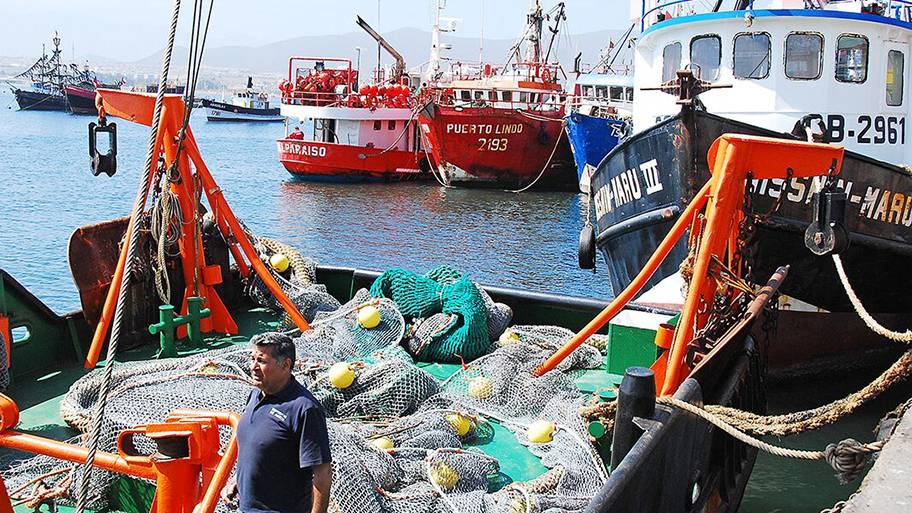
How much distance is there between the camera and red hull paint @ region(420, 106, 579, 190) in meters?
33.6

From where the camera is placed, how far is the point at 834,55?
9.67 meters

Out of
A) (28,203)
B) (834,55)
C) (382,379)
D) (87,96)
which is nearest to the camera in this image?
(382,379)

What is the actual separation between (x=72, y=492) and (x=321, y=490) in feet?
6.56

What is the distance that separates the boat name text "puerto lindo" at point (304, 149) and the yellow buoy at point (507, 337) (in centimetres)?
2941

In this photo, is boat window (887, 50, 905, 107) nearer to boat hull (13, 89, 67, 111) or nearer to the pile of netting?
the pile of netting

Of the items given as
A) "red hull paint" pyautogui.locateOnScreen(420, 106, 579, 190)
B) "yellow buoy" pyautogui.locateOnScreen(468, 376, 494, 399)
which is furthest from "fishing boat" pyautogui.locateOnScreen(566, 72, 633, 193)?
"yellow buoy" pyautogui.locateOnScreen(468, 376, 494, 399)

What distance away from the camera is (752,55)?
32.0 feet

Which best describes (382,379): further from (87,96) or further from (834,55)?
(87,96)

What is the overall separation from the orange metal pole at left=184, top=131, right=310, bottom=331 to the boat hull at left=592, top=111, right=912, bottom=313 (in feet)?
10.3

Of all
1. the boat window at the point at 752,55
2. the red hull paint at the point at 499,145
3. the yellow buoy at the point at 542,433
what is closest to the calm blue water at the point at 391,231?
the red hull paint at the point at 499,145

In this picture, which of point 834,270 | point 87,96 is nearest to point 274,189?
point 834,270

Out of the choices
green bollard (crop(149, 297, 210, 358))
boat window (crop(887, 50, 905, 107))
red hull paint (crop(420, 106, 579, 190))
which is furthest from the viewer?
red hull paint (crop(420, 106, 579, 190))

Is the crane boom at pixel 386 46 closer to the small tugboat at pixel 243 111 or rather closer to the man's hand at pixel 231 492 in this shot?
the man's hand at pixel 231 492

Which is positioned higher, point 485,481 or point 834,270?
point 834,270
